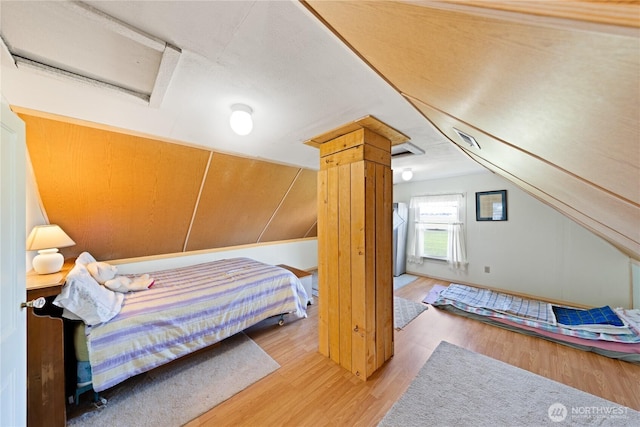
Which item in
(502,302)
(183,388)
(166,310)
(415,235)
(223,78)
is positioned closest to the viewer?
(223,78)

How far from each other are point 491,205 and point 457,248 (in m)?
0.96

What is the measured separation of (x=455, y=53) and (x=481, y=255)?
4512mm

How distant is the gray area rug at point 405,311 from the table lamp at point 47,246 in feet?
10.6

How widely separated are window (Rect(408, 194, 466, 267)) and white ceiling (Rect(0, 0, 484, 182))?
266 cm

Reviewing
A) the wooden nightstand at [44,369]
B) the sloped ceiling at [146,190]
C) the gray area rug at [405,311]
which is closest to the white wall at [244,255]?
the sloped ceiling at [146,190]

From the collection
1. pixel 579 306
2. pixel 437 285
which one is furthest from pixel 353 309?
pixel 579 306

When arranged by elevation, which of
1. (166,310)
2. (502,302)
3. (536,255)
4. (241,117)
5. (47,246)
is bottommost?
(502,302)

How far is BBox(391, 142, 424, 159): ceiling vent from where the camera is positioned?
7.63ft

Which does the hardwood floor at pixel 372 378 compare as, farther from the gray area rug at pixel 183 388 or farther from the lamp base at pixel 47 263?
the lamp base at pixel 47 263

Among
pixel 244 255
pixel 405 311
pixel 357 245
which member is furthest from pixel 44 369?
pixel 405 311

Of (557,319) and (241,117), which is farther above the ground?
(241,117)

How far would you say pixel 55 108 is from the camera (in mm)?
1463

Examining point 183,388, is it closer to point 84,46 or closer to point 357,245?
point 357,245

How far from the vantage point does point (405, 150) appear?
2.57 metres
